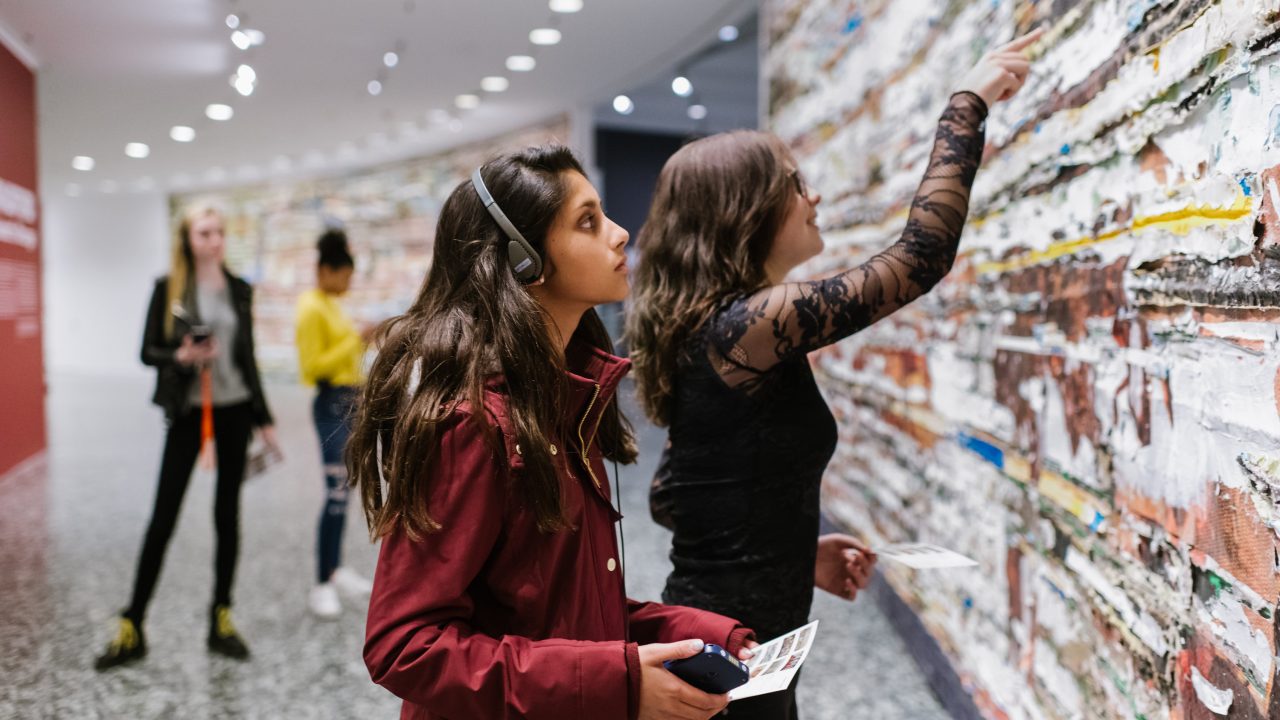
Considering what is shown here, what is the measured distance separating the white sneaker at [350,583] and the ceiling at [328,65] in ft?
13.5

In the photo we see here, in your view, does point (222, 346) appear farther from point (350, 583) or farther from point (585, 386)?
point (585, 386)

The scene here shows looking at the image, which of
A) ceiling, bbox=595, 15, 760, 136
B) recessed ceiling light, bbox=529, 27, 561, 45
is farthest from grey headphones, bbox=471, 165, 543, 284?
recessed ceiling light, bbox=529, 27, 561, 45

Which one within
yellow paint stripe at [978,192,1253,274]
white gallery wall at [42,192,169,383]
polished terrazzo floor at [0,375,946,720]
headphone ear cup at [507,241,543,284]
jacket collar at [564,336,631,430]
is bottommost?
polished terrazzo floor at [0,375,946,720]

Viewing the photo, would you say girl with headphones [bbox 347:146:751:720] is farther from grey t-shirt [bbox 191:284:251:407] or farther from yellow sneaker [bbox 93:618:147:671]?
yellow sneaker [bbox 93:618:147:671]

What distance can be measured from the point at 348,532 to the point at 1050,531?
4.01 metres

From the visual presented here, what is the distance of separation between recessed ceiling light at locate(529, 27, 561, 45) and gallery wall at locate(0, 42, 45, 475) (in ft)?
11.9

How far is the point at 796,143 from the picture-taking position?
17.2 feet

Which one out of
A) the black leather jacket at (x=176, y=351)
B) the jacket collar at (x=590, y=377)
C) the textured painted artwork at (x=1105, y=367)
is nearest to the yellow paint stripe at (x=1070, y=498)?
the textured painted artwork at (x=1105, y=367)

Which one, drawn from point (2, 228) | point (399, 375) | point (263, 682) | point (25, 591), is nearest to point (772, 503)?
point (399, 375)

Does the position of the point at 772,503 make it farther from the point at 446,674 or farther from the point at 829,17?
the point at 829,17

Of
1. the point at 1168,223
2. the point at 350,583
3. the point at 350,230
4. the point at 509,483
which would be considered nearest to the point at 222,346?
the point at 350,583

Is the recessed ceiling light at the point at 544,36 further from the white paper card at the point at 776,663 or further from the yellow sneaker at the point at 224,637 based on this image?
the white paper card at the point at 776,663

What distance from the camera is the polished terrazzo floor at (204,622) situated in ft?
9.52

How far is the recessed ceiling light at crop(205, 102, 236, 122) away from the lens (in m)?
9.70
